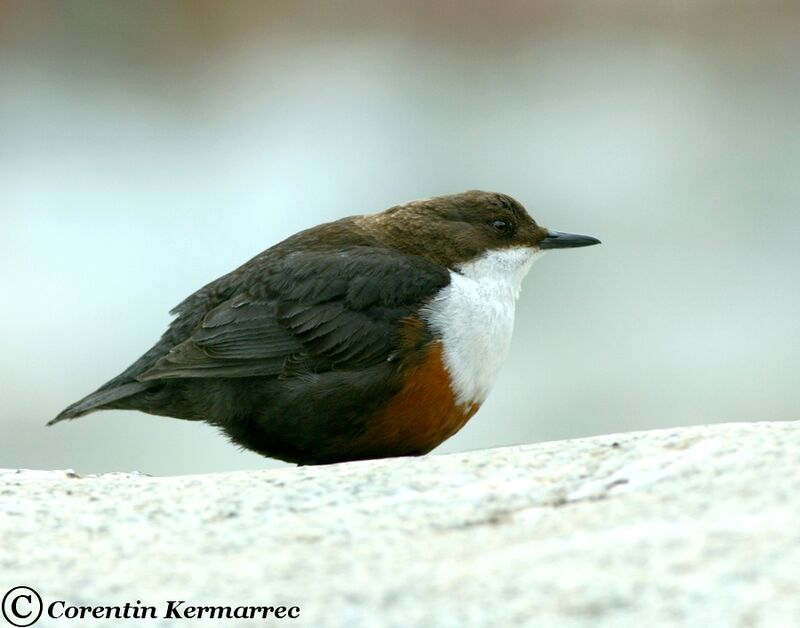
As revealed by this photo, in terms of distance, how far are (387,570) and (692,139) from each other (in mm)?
10273

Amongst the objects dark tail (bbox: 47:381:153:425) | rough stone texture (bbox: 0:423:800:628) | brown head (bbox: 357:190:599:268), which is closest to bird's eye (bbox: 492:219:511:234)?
brown head (bbox: 357:190:599:268)

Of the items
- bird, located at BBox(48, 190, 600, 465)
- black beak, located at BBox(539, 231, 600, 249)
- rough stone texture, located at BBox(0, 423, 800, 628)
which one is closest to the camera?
rough stone texture, located at BBox(0, 423, 800, 628)

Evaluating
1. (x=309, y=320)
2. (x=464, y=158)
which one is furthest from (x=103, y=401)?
(x=464, y=158)

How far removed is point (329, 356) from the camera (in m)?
4.57

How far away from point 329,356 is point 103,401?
2.62ft

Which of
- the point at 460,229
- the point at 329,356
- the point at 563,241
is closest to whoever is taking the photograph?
the point at 329,356

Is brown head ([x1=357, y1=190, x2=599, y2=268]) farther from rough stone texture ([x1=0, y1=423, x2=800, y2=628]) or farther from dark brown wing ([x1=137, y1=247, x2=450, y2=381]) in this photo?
rough stone texture ([x1=0, y1=423, x2=800, y2=628])

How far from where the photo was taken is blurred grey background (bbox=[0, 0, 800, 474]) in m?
9.30

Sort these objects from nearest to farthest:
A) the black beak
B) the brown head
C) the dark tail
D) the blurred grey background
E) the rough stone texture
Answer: the rough stone texture, the dark tail, the brown head, the black beak, the blurred grey background

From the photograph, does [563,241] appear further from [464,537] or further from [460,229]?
[464,537]

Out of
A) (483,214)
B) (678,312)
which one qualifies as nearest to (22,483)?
(483,214)
